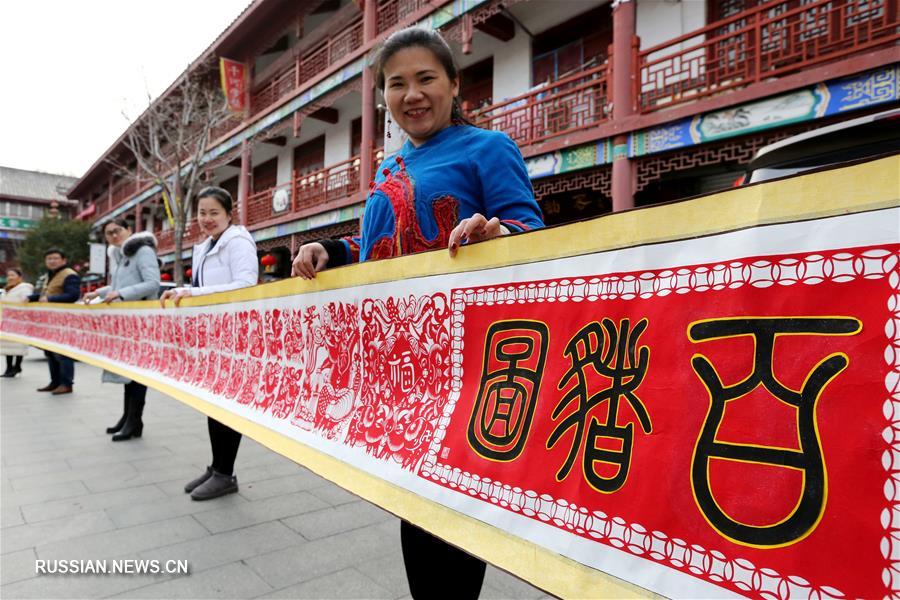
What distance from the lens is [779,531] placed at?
64cm

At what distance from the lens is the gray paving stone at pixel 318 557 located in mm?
1994

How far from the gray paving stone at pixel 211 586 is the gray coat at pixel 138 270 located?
2498 millimetres

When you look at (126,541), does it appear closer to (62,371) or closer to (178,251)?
(62,371)

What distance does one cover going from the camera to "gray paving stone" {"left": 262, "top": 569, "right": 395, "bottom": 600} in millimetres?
1850

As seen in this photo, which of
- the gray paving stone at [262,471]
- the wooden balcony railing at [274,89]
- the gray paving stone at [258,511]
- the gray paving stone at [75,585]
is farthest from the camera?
the wooden balcony railing at [274,89]

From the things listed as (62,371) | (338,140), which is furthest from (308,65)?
(62,371)

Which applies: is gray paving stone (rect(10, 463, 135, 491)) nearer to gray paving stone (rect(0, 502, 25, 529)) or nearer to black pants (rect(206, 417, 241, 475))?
gray paving stone (rect(0, 502, 25, 529))

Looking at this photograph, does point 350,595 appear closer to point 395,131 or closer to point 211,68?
point 395,131

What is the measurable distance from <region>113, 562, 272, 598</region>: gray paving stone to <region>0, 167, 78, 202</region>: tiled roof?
2011 inches

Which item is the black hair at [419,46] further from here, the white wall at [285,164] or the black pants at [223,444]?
the white wall at [285,164]

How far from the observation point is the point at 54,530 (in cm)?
237

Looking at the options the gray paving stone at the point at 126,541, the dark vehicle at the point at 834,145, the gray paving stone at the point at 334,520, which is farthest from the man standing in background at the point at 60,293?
the dark vehicle at the point at 834,145

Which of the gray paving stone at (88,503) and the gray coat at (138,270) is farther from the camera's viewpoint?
the gray coat at (138,270)

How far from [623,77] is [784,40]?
1.69 m
